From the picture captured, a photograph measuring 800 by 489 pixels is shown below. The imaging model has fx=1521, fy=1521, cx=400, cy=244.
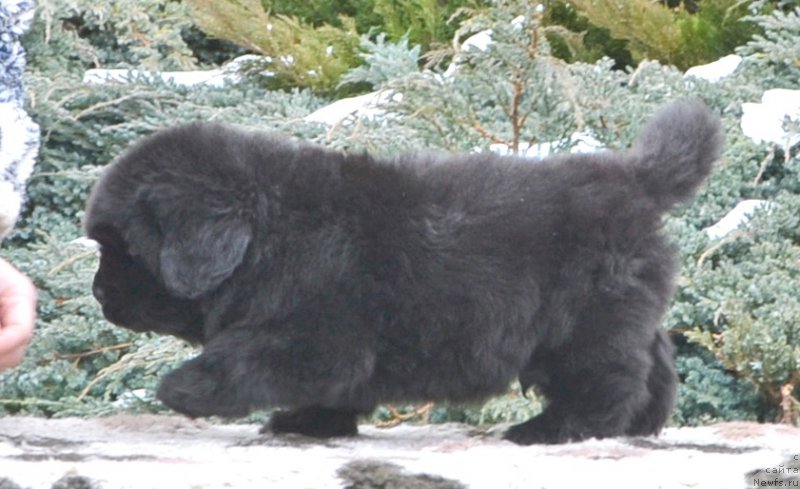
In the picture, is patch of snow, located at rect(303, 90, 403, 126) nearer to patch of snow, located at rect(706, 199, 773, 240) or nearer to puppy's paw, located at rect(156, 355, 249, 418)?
patch of snow, located at rect(706, 199, 773, 240)

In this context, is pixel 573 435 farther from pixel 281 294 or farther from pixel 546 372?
pixel 281 294

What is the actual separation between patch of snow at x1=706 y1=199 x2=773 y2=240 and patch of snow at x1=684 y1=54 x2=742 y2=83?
3.07 ft

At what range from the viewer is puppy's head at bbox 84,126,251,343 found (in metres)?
2.96

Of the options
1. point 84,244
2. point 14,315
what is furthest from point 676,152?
point 84,244

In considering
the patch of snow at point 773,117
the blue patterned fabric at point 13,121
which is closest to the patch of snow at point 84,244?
the blue patterned fabric at point 13,121

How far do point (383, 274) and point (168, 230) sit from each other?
438mm

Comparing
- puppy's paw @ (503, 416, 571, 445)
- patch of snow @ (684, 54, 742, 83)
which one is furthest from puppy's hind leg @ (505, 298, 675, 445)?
patch of snow @ (684, 54, 742, 83)

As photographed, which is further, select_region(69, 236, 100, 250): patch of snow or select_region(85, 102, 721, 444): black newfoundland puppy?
select_region(69, 236, 100, 250): patch of snow

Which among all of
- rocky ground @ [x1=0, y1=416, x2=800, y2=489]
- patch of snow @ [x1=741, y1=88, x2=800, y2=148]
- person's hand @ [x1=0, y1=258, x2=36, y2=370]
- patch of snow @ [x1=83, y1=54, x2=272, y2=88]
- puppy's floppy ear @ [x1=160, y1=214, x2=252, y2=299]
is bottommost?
rocky ground @ [x1=0, y1=416, x2=800, y2=489]

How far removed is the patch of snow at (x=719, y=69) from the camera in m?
5.61

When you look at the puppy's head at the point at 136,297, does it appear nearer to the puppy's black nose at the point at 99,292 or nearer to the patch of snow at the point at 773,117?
the puppy's black nose at the point at 99,292

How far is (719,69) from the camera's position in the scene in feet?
18.8

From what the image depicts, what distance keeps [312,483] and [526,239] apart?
83 cm

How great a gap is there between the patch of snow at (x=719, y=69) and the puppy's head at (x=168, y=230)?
2934 mm
